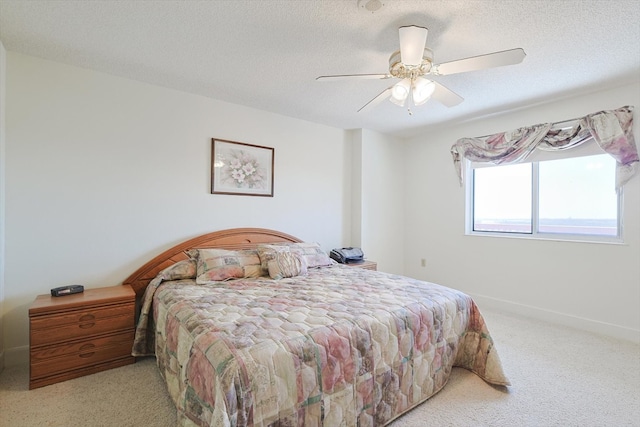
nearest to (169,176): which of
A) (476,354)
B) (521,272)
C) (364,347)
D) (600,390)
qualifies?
(364,347)

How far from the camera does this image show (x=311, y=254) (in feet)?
10.5

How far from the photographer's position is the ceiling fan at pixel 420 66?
1.68m

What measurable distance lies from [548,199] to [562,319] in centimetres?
134

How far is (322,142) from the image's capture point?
4.09 m

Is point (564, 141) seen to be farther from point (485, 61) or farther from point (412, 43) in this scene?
point (412, 43)

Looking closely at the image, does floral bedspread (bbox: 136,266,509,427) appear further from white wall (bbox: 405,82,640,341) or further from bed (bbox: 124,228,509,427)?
white wall (bbox: 405,82,640,341)

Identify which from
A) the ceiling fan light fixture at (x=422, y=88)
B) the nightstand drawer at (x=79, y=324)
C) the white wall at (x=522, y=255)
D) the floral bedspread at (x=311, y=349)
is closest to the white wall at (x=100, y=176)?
the nightstand drawer at (x=79, y=324)

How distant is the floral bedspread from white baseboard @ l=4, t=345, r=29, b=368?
88 centimetres

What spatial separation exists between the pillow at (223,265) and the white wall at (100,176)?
46 cm

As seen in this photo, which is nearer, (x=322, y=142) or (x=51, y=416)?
(x=51, y=416)

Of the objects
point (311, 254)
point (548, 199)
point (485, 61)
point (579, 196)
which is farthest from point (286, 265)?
point (579, 196)

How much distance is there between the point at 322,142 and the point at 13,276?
11.0 feet

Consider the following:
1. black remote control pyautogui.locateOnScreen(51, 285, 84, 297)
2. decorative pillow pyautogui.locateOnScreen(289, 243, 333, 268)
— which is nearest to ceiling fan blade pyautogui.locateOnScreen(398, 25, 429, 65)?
decorative pillow pyautogui.locateOnScreen(289, 243, 333, 268)

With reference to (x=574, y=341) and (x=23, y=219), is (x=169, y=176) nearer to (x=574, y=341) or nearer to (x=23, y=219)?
(x=23, y=219)
